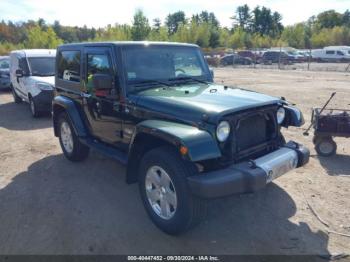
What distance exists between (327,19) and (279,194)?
97.4m

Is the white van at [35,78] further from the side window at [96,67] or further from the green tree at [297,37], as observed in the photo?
the green tree at [297,37]

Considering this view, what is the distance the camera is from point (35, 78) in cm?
989

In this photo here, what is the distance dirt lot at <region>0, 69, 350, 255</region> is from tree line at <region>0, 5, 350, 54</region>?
41.6 meters

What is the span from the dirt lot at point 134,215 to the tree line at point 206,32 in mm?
41571

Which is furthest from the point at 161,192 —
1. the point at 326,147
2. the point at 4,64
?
the point at 4,64

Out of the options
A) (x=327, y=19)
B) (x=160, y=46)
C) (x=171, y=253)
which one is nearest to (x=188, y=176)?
(x=171, y=253)

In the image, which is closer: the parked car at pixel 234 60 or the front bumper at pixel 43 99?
the front bumper at pixel 43 99

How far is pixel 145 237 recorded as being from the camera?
144 inches

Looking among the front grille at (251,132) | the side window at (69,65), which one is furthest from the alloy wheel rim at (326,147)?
the side window at (69,65)

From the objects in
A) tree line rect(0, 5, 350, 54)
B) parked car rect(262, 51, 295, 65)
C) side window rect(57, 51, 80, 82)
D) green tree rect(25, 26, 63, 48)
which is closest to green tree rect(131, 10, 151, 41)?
tree line rect(0, 5, 350, 54)

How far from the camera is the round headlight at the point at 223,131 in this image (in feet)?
11.2

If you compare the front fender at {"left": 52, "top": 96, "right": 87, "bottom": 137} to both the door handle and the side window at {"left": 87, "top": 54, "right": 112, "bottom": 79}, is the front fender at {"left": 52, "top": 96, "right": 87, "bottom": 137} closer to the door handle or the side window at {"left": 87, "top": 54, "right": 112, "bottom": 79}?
the door handle

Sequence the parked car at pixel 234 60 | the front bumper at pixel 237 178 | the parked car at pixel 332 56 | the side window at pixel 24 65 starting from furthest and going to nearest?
the parked car at pixel 332 56, the parked car at pixel 234 60, the side window at pixel 24 65, the front bumper at pixel 237 178

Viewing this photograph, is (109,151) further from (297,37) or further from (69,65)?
(297,37)
